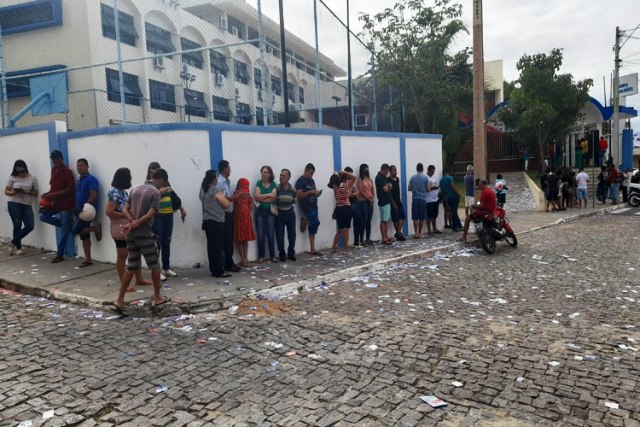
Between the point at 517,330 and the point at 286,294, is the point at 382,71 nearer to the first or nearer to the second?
the point at 286,294

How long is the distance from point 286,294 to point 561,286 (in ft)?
12.2

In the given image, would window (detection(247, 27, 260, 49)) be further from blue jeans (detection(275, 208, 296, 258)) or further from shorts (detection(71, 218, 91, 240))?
shorts (detection(71, 218, 91, 240))

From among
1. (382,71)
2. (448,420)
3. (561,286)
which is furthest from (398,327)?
(382,71)

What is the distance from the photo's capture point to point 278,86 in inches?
412

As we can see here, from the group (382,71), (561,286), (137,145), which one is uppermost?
(382,71)

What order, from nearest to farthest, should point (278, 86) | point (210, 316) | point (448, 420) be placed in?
1. point (448, 420)
2. point (210, 316)
3. point (278, 86)

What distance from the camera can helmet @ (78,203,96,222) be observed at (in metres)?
7.29

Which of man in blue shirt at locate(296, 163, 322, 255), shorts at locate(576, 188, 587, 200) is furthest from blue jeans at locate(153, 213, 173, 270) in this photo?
shorts at locate(576, 188, 587, 200)

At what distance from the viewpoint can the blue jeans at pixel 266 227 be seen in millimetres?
8273

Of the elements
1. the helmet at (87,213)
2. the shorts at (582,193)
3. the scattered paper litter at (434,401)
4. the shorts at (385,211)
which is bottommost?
the scattered paper litter at (434,401)

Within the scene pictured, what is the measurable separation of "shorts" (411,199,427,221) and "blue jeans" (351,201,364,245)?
5.89 feet

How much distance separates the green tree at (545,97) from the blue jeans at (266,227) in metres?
19.4

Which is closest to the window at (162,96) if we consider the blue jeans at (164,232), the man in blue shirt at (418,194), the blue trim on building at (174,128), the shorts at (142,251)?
the blue trim on building at (174,128)

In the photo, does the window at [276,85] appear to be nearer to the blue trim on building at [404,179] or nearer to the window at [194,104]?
the window at [194,104]
